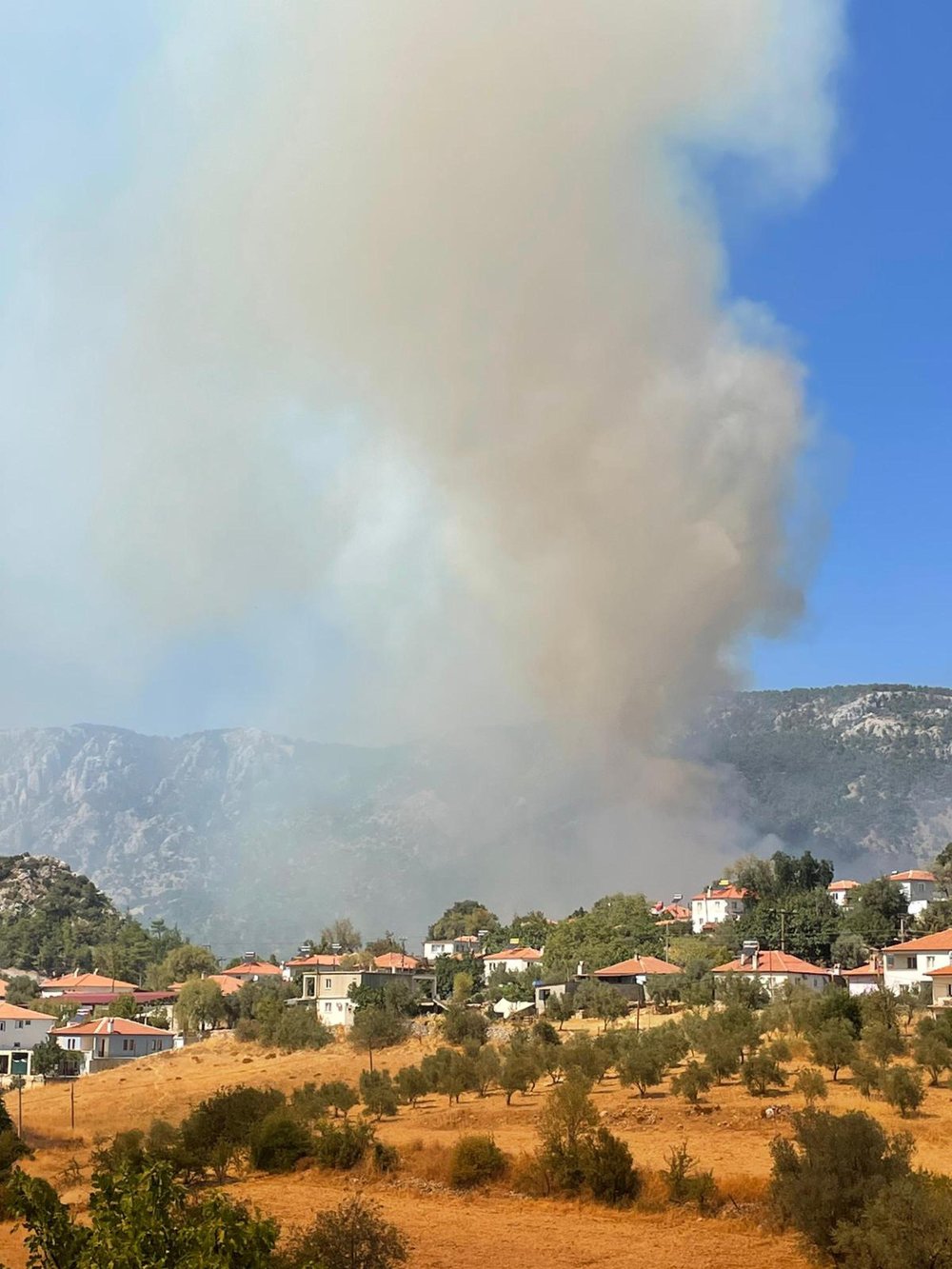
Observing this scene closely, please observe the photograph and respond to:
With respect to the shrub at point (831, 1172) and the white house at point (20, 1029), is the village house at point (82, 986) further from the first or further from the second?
the shrub at point (831, 1172)

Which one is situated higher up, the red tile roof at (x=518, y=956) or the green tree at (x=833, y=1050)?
the red tile roof at (x=518, y=956)

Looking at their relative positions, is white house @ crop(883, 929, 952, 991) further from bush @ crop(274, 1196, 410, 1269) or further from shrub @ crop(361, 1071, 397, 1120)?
bush @ crop(274, 1196, 410, 1269)

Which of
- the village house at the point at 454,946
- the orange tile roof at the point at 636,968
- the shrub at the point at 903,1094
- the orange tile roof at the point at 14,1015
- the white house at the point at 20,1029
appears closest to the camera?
the shrub at the point at 903,1094

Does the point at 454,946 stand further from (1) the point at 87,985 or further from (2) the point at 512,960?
(1) the point at 87,985

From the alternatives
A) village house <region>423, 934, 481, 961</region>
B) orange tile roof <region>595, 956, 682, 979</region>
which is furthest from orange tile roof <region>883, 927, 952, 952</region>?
village house <region>423, 934, 481, 961</region>

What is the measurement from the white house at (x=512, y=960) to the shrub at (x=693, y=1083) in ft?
203

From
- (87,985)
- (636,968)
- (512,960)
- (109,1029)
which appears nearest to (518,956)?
(512,960)

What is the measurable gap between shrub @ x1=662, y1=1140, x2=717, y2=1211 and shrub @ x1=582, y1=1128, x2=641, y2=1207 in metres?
0.86

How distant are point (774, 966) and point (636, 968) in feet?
30.8

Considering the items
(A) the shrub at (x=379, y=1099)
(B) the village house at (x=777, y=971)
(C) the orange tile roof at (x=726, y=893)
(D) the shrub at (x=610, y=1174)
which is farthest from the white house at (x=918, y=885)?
(D) the shrub at (x=610, y=1174)

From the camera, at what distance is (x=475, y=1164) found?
31.1 meters

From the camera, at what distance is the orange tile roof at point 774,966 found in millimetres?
76125

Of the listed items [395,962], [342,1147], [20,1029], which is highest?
[395,962]

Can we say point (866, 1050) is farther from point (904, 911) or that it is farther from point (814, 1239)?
point (904, 911)
